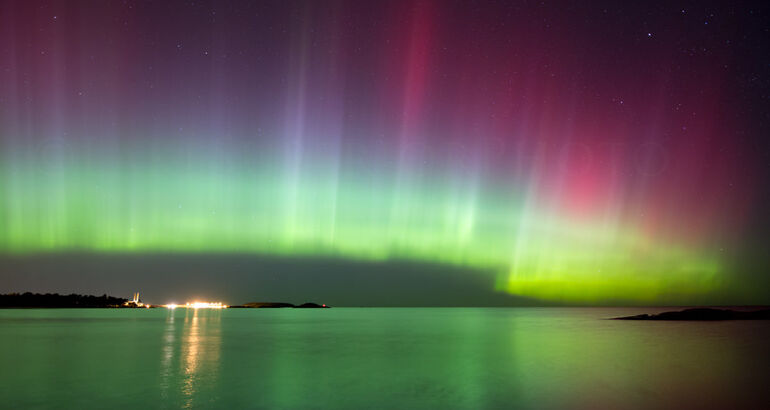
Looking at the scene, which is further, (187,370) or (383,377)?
(187,370)

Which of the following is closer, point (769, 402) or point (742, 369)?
point (769, 402)

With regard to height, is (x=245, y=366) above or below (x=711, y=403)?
below

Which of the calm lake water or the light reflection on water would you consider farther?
the light reflection on water

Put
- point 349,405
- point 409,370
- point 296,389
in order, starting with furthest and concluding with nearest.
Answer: point 409,370 → point 296,389 → point 349,405

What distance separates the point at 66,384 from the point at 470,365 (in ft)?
66.7

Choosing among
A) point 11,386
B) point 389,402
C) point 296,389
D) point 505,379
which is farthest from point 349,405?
point 11,386

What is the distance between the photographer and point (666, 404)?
66.5 ft

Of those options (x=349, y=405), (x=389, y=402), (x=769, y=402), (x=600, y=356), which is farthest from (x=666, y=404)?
(x=600, y=356)

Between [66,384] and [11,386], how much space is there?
204cm

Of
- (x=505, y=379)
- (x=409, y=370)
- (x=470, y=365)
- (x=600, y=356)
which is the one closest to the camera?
(x=505, y=379)

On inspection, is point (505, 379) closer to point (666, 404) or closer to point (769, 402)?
point (666, 404)

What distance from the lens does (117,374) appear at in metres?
28.0

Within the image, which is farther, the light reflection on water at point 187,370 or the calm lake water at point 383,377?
the light reflection on water at point 187,370

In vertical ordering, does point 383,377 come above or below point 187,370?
above
